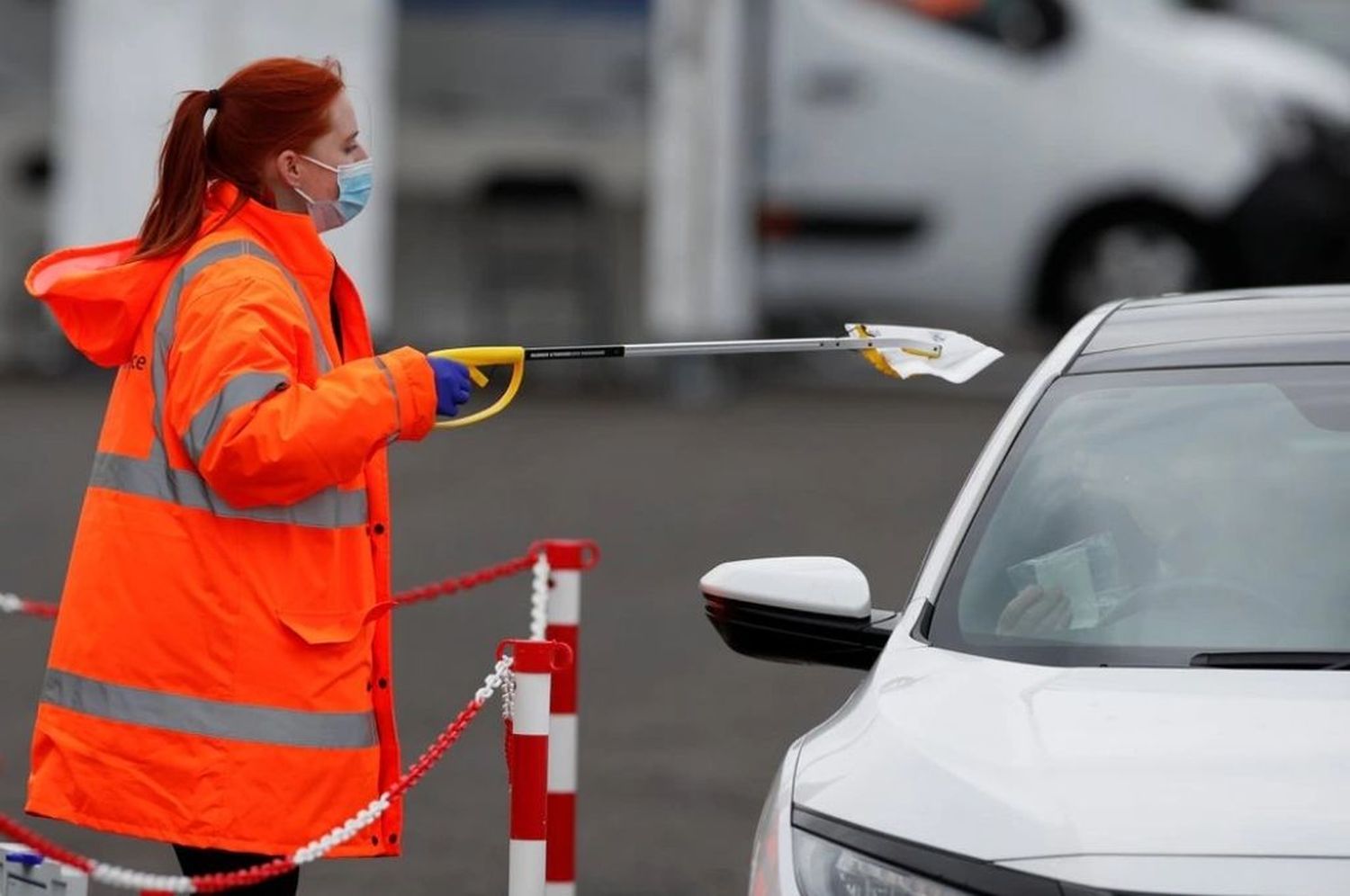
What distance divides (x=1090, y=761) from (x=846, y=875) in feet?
1.16

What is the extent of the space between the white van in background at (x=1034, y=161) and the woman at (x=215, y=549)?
38.9 ft

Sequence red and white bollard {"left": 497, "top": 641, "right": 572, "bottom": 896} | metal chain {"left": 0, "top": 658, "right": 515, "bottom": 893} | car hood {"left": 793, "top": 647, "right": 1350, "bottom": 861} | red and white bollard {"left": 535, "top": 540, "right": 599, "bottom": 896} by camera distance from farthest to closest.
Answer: red and white bollard {"left": 535, "top": 540, "right": 599, "bottom": 896}
red and white bollard {"left": 497, "top": 641, "right": 572, "bottom": 896}
metal chain {"left": 0, "top": 658, "right": 515, "bottom": 893}
car hood {"left": 793, "top": 647, "right": 1350, "bottom": 861}

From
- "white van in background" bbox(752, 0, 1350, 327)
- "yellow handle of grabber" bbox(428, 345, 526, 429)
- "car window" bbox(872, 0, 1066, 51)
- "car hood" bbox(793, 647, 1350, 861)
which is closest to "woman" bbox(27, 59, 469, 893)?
"yellow handle of grabber" bbox(428, 345, 526, 429)

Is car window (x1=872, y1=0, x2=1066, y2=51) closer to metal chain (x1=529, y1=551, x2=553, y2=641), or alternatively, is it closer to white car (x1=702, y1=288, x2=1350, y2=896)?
metal chain (x1=529, y1=551, x2=553, y2=641)

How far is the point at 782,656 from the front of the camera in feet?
14.9

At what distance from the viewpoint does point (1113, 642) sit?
4.31 meters

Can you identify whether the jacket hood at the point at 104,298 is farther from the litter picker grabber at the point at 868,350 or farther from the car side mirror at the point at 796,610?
the car side mirror at the point at 796,610

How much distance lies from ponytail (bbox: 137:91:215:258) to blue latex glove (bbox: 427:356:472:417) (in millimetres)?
421

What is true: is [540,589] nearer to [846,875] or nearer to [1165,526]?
[1165,526]

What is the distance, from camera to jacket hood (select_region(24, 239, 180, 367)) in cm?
435

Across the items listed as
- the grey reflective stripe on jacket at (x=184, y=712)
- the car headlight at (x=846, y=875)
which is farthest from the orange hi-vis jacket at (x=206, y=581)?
the car headlight at (x=846, y=875)

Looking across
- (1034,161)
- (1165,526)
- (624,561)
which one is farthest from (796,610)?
(1034,161)

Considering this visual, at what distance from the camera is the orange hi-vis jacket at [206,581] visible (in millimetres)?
4223

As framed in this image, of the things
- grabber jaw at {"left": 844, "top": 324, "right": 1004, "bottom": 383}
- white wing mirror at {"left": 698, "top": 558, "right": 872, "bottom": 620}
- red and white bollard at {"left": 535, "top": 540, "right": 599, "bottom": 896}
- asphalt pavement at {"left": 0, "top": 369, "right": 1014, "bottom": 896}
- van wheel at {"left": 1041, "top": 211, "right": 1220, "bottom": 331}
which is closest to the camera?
white wing mirror at {"left": 698, "top": 558, "right": 872, "bottom": 620}
